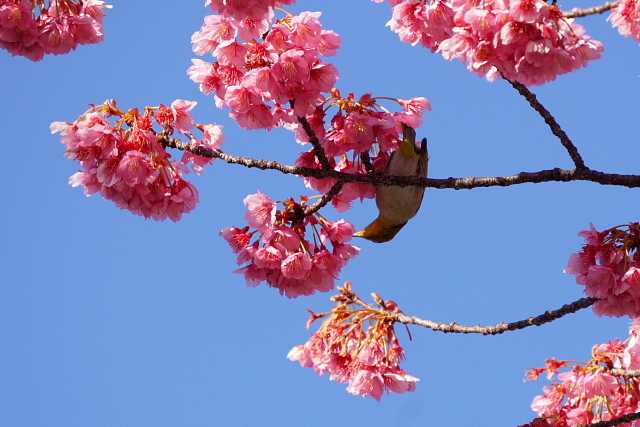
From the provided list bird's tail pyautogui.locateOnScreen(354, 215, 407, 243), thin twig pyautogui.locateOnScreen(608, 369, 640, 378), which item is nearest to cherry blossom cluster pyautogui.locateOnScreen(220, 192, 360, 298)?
bird's tail pyautogui.locateOnScreen(354, 215, 407, 243)

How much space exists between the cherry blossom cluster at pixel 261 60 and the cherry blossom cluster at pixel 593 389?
103 inches

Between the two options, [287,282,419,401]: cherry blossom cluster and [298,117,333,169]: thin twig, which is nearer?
[298,117,333,169]: thin twig

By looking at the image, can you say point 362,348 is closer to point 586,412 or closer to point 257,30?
point 586,412

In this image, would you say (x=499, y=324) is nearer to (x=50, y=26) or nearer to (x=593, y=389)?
(x=593, y=389)

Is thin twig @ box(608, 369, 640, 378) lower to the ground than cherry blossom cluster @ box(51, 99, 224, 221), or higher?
lower

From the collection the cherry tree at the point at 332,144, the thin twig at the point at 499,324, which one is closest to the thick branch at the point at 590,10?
the cherry tree at the point at 332,144

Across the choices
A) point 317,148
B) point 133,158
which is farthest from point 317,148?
point 133,158

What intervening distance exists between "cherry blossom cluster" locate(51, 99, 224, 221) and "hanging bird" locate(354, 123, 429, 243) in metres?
1.50

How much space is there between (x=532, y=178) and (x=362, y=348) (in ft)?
6.64

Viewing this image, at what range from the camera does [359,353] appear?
5227 mm

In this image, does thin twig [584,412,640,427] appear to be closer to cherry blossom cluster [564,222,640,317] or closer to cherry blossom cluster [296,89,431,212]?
cherry blossom cluster [564,222,640,317]

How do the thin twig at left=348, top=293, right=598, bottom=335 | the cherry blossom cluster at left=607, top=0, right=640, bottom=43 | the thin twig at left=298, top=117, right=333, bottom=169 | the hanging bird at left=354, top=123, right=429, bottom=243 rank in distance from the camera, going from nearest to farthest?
the cherry blossom cluster at left=607, top=0, right=640, bottom=43 < the thin twig at left=348, top=293, right=598, bottom=335 < the thin twig at left=298, top=117, right=333, bottom=169 < the hanging bird at left=354, top=123, right=429, bottom=243

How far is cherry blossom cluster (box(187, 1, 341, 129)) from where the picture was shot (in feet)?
12.7

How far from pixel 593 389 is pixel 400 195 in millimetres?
2041
